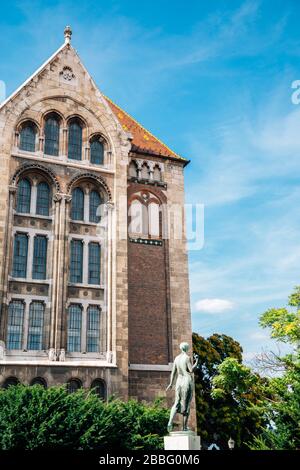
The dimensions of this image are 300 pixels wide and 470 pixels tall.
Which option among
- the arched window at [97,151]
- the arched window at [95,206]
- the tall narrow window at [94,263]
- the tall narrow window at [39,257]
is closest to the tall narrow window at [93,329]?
the tall narrow window at [94,263]

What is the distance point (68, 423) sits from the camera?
1870 centimetres

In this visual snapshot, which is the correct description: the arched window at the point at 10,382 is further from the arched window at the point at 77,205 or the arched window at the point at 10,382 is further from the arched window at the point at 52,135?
the arched window at the point at 52,135

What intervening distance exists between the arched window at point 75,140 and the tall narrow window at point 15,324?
8.70 m

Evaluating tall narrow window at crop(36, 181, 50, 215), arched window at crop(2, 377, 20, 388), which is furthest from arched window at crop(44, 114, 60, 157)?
arched window at crop(2, 377, 20, 388)

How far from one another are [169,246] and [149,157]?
5.61 m

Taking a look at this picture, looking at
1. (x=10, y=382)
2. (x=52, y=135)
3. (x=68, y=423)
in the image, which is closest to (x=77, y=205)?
(x=52, y=135)

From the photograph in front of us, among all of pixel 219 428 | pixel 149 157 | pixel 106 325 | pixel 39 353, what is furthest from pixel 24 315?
pixel 219 428

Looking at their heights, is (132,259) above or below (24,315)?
above

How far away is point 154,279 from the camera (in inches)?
1126

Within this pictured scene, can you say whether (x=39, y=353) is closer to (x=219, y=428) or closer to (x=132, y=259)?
(x=132, y=259)

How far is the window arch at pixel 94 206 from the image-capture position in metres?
27.9

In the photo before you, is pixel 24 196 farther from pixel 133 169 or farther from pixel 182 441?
pixel 182 441

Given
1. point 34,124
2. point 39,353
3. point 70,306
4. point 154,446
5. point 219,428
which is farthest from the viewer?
point 219,428

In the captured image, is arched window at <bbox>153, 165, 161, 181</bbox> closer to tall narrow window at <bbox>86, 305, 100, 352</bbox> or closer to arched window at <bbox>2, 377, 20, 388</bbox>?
tall narrow window at <bbox>86, 305, 100, 352</bbox>
